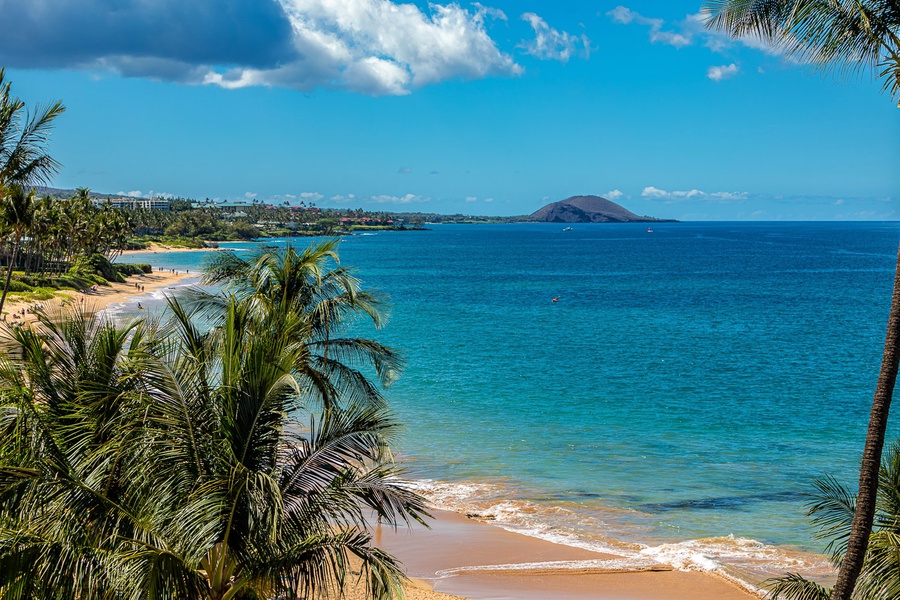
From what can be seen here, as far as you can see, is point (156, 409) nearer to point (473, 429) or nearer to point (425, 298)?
point (473, 429)

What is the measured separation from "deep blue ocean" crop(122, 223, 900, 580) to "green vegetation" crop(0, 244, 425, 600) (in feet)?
37.3

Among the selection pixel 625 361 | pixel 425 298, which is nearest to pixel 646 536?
pixel 625 361

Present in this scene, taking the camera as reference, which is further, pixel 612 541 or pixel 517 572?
pixel 612 541

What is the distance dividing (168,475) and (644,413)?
26.1m

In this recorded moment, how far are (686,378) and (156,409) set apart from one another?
111 ft

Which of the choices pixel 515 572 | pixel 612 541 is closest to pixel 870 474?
pixel 515 572

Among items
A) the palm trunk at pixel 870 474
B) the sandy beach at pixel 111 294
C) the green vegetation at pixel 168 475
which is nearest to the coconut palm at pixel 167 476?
the green vegetation at pixel 168 475

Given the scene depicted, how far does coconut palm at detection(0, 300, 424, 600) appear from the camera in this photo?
24.5 ft

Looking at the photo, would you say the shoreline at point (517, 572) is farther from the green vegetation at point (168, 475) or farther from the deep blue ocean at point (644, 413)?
the green vegetation at point (168, 475)

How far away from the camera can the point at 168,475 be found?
8.14 metres

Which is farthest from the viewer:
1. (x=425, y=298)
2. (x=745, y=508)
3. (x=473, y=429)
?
(x=425, y=298)

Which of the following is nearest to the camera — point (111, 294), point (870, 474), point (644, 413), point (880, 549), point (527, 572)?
point (870, 474)

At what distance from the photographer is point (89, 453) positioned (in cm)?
840

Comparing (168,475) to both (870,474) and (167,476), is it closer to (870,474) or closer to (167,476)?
(167,476)
